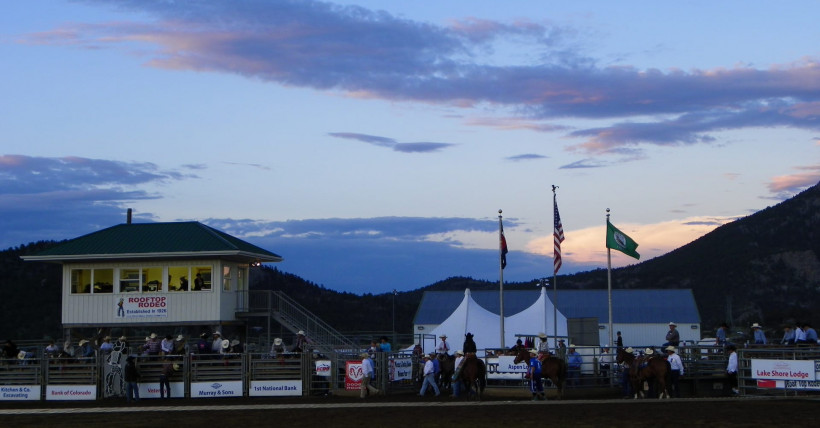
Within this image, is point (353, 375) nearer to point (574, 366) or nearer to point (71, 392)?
point (574, 366)

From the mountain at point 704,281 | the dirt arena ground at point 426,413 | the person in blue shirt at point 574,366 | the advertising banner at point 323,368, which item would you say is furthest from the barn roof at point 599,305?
the dirt arena ground at point 426,413

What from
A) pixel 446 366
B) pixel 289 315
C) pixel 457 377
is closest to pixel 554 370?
pixel 457 377

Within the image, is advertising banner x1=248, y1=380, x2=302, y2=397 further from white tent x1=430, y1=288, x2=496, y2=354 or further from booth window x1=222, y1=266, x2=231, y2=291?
white tent x1=430, y1=288, x2=496, y2=354

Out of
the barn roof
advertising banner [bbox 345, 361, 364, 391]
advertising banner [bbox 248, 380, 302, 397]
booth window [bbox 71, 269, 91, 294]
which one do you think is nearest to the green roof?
booth window [bbox 71, 269, 91, 294]

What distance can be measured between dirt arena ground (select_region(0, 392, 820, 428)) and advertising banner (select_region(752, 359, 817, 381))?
0.69 meters

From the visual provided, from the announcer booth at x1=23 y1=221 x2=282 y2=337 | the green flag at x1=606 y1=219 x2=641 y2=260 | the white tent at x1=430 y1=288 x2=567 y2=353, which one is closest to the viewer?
the announcer booth at x1=23 y1=221 x2=282 y2=337

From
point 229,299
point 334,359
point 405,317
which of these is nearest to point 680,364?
point 334,359

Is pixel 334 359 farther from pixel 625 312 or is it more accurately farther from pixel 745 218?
pixel 745 218

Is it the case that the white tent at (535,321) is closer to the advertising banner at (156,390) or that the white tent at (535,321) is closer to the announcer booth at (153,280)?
the announcer booth at (153,280)

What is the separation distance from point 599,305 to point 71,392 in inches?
1814

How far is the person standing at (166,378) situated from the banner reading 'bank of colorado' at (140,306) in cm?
615

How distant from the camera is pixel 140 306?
40.0 metres

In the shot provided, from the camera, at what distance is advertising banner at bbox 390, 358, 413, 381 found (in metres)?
35.1

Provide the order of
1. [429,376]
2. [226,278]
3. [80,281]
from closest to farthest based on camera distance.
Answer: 1. [429,376]
2. [226,278]
3. [80,281]
